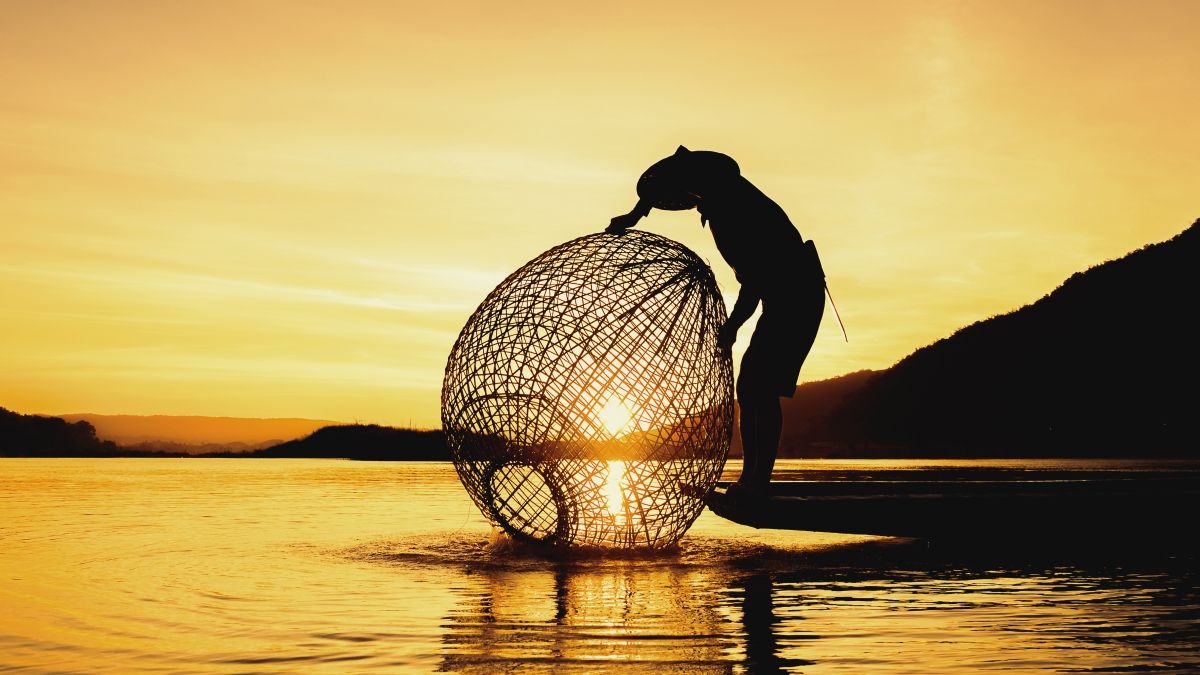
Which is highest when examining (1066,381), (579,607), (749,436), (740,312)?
(1066,381)

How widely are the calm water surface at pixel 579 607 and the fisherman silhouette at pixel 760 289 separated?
1274 mm

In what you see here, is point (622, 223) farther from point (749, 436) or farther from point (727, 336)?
point (749, 436)

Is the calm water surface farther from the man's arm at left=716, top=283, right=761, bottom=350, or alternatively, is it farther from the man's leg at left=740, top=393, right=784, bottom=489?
the man's arm at left=716, top=283, right=761, bottom=350

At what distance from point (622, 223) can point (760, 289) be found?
4.73ft

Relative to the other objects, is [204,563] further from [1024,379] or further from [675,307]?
[1024,379]

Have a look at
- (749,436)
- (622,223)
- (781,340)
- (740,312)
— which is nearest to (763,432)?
(749,436)

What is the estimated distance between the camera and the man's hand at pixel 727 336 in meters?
10.1

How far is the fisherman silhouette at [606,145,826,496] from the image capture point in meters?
10.0

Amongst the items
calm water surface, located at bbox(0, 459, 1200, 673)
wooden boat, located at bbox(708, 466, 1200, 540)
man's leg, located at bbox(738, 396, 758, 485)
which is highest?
man's leg, located at bbox(738, 396, 758, 485)

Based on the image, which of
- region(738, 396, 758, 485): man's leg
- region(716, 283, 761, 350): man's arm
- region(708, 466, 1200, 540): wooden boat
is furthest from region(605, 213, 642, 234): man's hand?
region(708, 466, 1200, 540): wooden boat

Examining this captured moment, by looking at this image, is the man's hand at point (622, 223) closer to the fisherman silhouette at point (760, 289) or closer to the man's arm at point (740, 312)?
the fisherman silhouette at point (760, 289)

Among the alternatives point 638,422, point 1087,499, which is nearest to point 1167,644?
point 638,422

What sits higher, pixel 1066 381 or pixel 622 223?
pixel 1066 381

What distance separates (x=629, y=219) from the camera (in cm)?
1049
